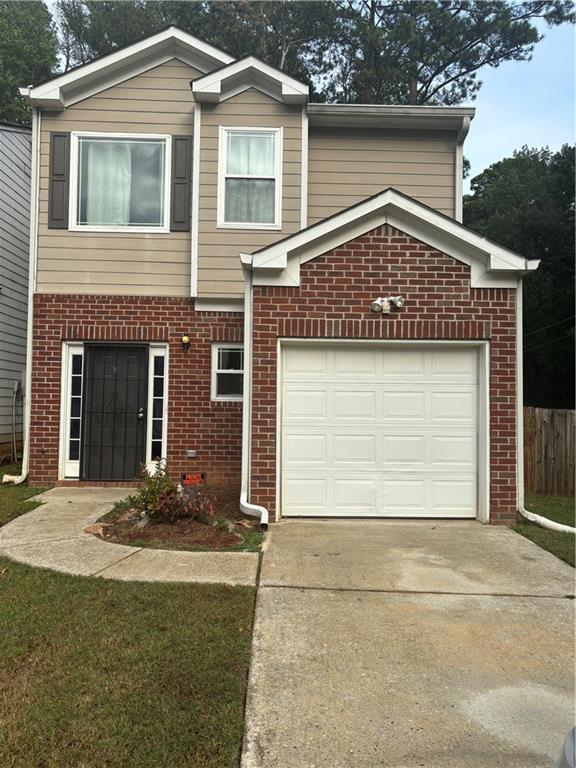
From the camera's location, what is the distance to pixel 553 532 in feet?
21.7

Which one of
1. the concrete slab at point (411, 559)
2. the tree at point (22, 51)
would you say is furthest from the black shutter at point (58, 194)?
the tree at point (22, 51)

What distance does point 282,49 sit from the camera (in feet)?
63.9

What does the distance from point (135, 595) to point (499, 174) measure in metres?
31.1

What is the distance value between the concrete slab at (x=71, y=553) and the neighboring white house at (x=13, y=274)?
6.13m

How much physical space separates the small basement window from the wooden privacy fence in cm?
514

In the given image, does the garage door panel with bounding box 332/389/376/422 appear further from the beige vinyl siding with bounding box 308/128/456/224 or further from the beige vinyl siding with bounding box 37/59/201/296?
the beige vinyl siding with bounding box 308/128/456/224

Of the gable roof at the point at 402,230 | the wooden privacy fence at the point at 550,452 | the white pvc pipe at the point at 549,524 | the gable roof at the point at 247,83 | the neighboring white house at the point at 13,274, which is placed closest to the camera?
the white pvc pipe at the point at 549,524

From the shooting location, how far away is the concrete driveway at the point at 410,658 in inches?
104

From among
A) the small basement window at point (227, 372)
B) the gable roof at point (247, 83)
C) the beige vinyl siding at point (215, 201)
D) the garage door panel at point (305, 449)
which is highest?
the gable roof at point (247, 83)

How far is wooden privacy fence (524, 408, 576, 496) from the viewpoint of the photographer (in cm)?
980

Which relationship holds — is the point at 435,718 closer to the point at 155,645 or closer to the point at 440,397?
the point at 155,645

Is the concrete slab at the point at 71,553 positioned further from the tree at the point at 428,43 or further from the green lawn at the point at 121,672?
the tree at the point at 428,43

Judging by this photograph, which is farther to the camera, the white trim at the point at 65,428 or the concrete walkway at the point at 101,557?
the white trim at the point at 65,428

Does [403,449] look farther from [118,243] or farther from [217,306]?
[118,243]
